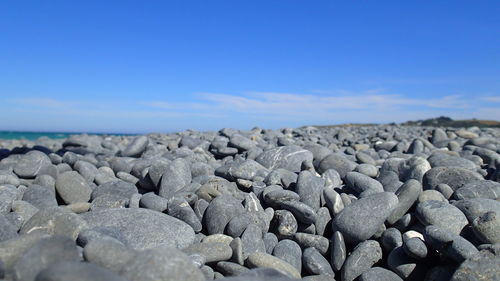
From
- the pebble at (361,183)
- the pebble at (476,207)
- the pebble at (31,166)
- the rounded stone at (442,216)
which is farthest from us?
the pebble at (31,166)

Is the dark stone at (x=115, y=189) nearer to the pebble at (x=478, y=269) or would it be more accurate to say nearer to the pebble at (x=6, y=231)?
the pebble at (x=6, y=231)

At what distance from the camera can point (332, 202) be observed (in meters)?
3.47

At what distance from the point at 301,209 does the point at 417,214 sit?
926mm

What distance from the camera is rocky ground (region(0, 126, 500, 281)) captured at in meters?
1.86

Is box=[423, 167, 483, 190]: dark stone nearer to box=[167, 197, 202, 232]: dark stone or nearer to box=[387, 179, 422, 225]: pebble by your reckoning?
box=[387, 179, 422, 225]: pebble

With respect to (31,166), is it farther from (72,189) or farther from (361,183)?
(361,183)

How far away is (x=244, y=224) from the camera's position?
3035 mm

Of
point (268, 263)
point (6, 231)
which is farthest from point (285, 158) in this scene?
point (6, 231)

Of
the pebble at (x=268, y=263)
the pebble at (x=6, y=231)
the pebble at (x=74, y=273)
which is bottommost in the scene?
the pebble at (x=268, y=263)

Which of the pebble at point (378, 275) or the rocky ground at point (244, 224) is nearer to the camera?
the rocky ground at point (244, 224)

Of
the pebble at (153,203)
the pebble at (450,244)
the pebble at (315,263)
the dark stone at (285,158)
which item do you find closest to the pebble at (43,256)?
the pebble at (153,203)

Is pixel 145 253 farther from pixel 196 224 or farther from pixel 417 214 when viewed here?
pixel 417 214

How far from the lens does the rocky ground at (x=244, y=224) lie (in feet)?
6.09

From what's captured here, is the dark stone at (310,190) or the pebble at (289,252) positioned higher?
the dark stone at (310,190)
